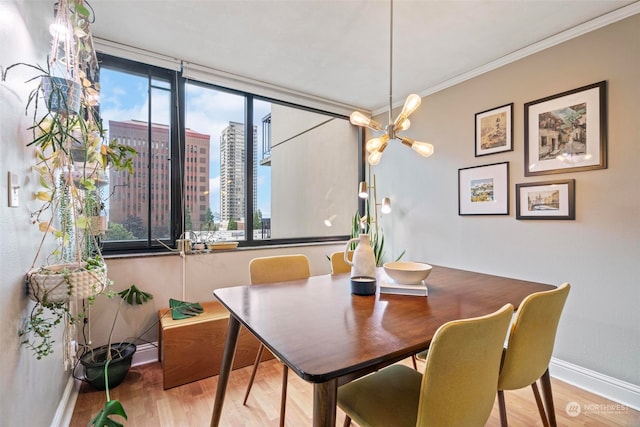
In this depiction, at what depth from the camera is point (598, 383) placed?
1.91 meters

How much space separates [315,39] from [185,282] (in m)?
2.16

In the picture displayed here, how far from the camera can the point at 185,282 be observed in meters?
2.46

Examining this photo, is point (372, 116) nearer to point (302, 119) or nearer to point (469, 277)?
point (302, 119)

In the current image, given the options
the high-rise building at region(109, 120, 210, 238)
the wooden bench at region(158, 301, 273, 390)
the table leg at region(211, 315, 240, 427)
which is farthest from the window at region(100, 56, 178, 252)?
the table leg at region(211, 315, 240, 427)

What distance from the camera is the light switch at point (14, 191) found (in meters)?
0.95

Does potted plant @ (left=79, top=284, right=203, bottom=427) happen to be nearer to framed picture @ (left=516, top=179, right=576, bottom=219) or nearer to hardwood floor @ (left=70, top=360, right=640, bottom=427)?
hardwood floor @ (left=70, top=360, right=640, bottom=427)

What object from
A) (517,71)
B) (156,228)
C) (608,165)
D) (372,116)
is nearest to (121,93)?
(156,228)

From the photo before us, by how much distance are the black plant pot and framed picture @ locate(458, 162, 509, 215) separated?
9.36 feet

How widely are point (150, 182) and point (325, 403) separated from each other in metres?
2.24

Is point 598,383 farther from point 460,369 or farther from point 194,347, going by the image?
point 194,347

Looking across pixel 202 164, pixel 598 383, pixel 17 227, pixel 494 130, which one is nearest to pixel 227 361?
pixel 17 227

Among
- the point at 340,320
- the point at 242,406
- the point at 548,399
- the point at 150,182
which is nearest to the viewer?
the point at 340,320

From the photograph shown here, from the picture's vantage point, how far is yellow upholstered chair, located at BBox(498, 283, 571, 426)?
107 centimetres

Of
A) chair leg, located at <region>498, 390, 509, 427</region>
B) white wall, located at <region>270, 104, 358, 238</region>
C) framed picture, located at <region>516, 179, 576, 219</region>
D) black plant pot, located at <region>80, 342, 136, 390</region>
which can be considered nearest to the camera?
chair leg, located at <region>498, 390, 509, 427</region>
